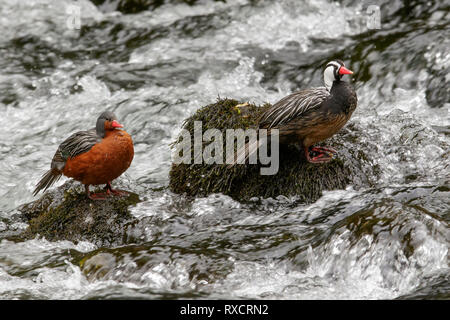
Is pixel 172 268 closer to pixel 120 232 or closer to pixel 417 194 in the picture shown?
pixel 120 232

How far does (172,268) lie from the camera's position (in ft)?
19.0

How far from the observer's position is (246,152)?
710cm

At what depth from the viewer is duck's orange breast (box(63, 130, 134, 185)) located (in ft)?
22.2

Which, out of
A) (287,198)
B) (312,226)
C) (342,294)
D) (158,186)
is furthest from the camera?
(158,186)

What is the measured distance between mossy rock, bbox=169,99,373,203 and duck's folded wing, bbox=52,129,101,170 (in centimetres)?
114

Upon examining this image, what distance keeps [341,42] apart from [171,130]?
348cm

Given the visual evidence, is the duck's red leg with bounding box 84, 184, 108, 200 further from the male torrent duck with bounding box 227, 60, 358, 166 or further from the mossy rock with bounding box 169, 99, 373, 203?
the male torrent duck with bounding box 227, 60, 358, 166

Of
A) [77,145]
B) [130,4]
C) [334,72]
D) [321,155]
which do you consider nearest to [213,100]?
[321,155]

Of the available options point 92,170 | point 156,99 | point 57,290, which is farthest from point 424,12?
point 57,290
